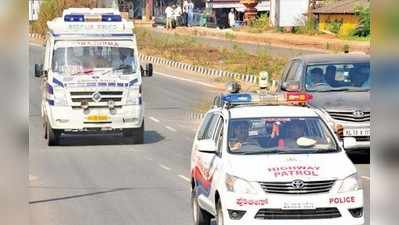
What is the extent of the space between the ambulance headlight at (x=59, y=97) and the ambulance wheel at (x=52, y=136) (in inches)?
24.2

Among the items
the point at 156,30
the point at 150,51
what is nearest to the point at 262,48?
the point at 150,51

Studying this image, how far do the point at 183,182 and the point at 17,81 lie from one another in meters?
13.3

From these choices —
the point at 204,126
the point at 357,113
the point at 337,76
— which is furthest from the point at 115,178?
the point at 204,126

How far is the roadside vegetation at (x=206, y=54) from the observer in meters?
45.5

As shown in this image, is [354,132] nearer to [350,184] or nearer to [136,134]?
[136,134]

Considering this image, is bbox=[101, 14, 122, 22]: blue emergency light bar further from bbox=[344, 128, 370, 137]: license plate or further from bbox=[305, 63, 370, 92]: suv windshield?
bbox=[344, 128, 370, 137]: license plate

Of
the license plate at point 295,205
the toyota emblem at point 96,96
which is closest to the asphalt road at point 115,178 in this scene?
the toyota emblem at point 96,96

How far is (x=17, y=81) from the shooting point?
8.58 ft

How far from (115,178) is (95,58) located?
19.0 ft

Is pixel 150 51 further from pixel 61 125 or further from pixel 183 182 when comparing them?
pixel 183 182

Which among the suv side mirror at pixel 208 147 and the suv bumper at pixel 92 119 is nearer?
the suv side mirror at pixel 208 147

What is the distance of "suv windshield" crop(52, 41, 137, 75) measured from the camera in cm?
2150

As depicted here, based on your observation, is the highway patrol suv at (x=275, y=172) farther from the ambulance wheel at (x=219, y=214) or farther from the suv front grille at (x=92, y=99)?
the suv front grille at (x=92, y=99)

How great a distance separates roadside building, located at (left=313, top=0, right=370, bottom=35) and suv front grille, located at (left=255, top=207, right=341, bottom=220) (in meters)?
49.3
